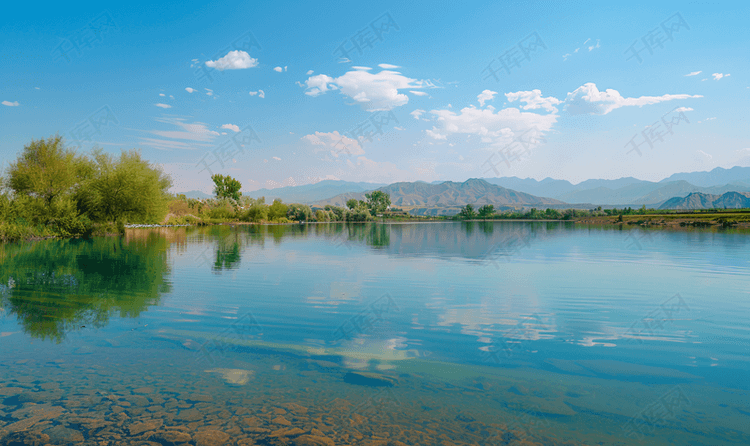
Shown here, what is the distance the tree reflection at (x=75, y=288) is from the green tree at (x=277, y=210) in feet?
303

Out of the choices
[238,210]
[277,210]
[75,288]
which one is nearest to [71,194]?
[75,288]

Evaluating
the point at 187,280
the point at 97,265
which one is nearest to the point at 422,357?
the point at 187,280

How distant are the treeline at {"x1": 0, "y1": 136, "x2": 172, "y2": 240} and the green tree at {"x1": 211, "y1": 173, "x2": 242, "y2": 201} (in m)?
66.1

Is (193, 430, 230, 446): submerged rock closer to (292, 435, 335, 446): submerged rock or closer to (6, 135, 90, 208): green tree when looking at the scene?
(292, 435, 335, 446): submerged rock

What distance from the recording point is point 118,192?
51.0 meters

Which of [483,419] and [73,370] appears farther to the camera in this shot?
[73,370]

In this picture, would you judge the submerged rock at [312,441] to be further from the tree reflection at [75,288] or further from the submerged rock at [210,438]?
the tree reflection at [75,288]

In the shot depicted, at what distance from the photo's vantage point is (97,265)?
22.6m

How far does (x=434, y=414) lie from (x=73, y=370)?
265 inches

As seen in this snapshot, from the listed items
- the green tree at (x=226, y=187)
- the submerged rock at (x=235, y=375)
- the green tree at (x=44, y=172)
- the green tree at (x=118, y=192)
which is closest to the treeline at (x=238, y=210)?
the green tree at (x=226, y=187)

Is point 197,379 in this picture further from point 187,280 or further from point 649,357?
point 187,280

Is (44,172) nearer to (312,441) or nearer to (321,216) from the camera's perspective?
(312,441)

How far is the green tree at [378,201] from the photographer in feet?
572

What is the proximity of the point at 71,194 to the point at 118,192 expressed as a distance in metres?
4.90
